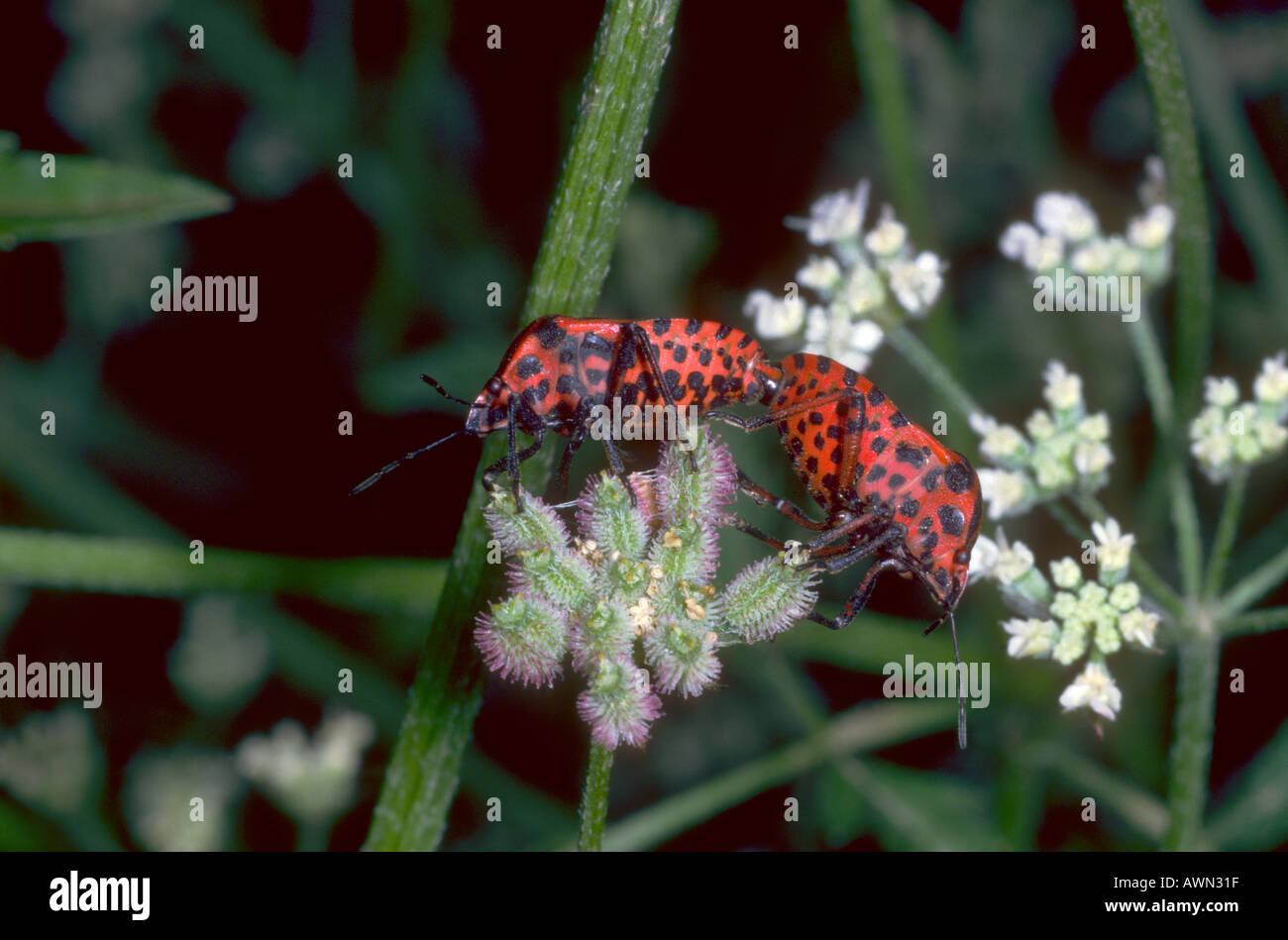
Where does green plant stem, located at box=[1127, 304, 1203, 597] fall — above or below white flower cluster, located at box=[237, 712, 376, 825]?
above

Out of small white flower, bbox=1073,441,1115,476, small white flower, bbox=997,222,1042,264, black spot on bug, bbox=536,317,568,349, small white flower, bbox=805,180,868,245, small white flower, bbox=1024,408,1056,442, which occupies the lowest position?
small white flower, bbox=1073,441,1115,476

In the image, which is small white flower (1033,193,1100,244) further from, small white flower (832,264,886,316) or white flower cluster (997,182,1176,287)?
small white flower (832,264,886,316)

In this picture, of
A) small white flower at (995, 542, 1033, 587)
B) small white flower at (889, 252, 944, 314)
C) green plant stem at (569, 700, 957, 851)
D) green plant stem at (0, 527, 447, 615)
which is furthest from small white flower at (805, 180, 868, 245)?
green plant stem at (569, 700, 957, 851)

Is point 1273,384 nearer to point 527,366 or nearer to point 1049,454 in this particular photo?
point 1049,454

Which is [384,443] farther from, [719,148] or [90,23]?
[90,23]

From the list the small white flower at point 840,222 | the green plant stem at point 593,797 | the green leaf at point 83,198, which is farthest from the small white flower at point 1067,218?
the green leaf at point 83,198

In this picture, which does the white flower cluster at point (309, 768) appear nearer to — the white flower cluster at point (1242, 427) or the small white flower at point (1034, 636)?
the small white flower at point (1034, 636)
